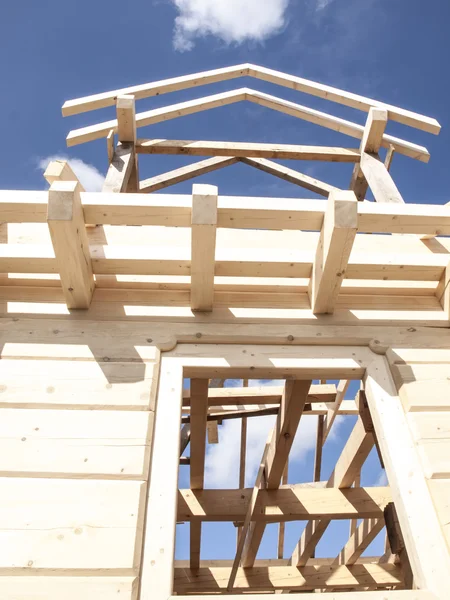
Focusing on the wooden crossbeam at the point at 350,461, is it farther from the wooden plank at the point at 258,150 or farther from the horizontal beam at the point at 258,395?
the wooden plank at the point at 258,150

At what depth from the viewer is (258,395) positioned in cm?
565

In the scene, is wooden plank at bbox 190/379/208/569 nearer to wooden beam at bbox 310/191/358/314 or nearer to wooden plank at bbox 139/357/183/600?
wooden plank at bbox 139/357/183/600

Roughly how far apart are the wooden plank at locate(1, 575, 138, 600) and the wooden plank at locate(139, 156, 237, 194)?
412 cm

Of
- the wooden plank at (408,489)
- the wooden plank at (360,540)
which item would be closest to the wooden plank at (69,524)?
the wooden plank at (408,489)

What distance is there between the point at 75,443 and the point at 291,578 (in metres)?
5.58

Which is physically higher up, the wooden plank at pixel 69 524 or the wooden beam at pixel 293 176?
the wooden beam at pixel 293 176

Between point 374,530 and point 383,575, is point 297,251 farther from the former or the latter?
point 383,575

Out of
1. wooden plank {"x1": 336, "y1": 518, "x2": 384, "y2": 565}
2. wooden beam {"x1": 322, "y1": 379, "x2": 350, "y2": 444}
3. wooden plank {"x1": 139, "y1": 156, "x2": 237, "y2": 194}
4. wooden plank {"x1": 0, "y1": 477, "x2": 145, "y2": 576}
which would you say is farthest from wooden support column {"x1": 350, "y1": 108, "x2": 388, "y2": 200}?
wooden plank {"x1": 336, "y1": 518, "x2": 384, "y2": 565}

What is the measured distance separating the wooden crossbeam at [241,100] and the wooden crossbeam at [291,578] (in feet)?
18.0

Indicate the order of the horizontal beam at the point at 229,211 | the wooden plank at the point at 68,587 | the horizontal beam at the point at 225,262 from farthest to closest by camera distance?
the horizontal beam at the point at 225,262, the horizontal beam at the point at 229,211, the wooden plank at the point at 68,587

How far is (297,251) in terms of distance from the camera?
10.0 ft

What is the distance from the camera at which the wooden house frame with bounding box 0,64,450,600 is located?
6.68 ft

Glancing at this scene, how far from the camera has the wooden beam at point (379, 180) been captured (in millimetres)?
4090

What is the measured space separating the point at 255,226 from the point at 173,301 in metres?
0.77
